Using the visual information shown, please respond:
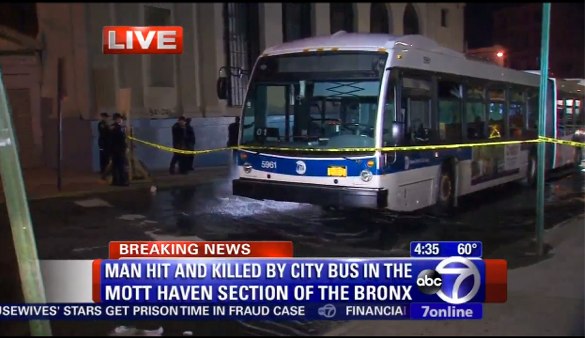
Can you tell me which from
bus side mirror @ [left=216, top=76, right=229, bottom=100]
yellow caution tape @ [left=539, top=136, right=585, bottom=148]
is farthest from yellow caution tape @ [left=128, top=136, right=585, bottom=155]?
bus side mirror @ [left=216, top=76, right=229, bottom=100]

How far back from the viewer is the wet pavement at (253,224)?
4719 millimetres

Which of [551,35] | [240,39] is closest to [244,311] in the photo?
[240,39]

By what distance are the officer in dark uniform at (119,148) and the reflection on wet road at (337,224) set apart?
357 millimetres

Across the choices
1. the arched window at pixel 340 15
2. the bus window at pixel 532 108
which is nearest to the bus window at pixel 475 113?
the bus window at pixel 532 108

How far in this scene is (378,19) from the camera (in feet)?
20.4

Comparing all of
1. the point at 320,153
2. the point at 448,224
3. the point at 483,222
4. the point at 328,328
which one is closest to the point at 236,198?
the point at 320,153

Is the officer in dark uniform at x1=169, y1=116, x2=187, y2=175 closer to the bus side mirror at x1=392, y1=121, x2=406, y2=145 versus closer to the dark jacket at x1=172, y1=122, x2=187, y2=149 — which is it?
the dark jacket at x1=172, y1=122, x2=187, y2=149

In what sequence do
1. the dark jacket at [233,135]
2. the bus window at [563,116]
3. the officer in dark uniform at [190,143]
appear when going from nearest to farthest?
the officer in dark uniform at [190,143] < the bus window at [563,116] < the dark jacket at [233,135]

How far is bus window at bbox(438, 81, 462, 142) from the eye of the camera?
248 inches

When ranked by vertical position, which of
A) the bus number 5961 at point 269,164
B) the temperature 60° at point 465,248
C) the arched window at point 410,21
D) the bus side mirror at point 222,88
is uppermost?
the arched window at point 410,21

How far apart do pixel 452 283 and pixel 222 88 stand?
2716 mm

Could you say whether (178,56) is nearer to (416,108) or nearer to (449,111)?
(416,108)

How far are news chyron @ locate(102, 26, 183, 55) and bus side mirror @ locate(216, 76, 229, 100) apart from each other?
34.1 inches

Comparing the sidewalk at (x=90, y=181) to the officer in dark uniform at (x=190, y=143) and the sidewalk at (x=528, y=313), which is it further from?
the sidewalk at (x=528, y=313)
